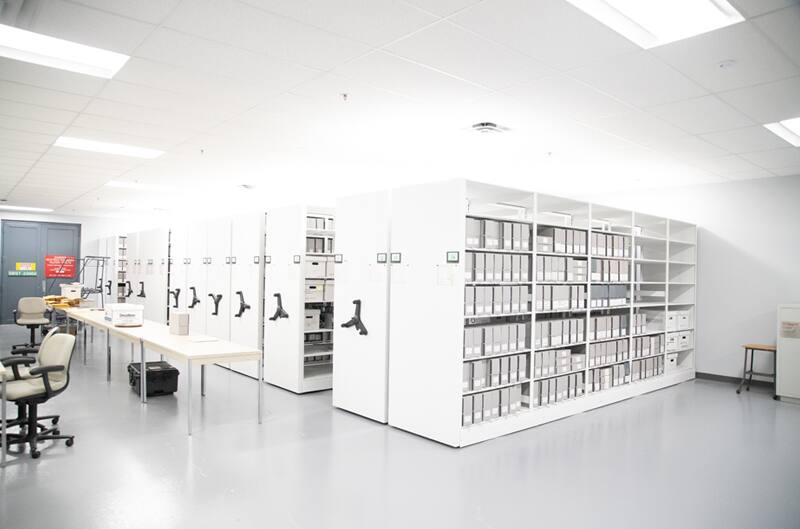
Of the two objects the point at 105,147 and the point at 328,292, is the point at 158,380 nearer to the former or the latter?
the point at 328,292

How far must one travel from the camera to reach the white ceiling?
2.97 m

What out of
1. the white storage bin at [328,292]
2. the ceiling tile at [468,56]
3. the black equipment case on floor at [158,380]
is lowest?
the black equipment case on floor at [158,380]

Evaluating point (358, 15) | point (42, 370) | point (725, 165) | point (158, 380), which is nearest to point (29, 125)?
point (42, 370)

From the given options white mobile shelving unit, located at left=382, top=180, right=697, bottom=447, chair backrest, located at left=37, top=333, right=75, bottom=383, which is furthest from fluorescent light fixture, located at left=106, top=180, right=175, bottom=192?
white mobile shelving unit, located at left=382, top=180, right=697, bottom=447

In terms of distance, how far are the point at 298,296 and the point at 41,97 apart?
3180mm

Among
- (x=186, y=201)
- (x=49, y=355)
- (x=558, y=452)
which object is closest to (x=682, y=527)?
(x=558, y=452)

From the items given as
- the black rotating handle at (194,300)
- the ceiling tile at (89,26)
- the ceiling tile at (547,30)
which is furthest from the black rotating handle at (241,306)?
the ceiling tile at (547,30)

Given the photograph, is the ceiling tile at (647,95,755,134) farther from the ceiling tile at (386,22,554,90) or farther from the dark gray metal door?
the dark gray metal door

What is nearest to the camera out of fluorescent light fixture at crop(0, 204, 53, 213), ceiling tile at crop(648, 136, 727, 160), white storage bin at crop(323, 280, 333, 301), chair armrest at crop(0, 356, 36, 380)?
chair armrest at crop(0, 356, 36, 380)

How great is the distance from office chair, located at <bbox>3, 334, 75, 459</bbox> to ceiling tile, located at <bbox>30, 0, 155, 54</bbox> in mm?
2500

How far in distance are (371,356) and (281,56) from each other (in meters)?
2.95

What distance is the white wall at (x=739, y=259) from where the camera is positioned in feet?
23.3

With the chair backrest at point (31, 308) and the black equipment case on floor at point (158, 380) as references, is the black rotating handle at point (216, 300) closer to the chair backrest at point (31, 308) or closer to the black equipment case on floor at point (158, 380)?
the black equipment case on floor at point (158, 380)

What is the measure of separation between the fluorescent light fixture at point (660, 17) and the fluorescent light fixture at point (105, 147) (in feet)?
18.3
